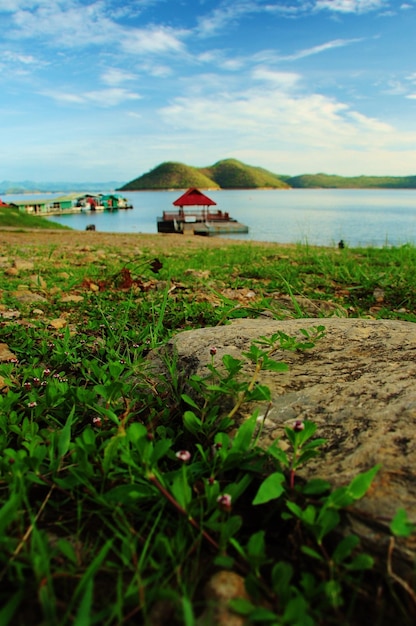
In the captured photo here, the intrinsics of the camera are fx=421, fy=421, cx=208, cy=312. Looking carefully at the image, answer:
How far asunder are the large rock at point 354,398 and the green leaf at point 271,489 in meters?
0.09

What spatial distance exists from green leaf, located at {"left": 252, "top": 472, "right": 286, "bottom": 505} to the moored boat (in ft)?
122

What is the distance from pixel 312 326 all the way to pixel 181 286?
7.25ft

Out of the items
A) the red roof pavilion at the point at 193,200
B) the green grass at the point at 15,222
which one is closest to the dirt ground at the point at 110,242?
the green grass at the point at 15,222

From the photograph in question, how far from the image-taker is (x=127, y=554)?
35.4 inches

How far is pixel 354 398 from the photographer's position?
1.39 metres

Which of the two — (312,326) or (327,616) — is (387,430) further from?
(312,326)

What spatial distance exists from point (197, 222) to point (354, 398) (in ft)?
141

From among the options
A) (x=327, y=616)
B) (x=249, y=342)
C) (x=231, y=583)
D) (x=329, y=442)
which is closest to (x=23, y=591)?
(x=231, y=583)

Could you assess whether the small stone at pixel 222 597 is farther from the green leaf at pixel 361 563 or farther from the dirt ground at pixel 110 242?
the dirt ground at pixel 110 242

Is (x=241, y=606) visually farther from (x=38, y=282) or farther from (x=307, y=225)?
(x=307, y=225)

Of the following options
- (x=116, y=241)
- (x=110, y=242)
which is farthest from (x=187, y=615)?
(x=116, y=241)

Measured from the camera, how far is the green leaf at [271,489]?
3.18ft

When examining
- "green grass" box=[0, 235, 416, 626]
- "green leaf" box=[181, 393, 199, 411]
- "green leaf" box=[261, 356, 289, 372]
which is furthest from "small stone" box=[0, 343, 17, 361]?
"green leaf" box=[261, 356, 289, 372]

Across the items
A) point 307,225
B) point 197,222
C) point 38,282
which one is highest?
point 197,222
